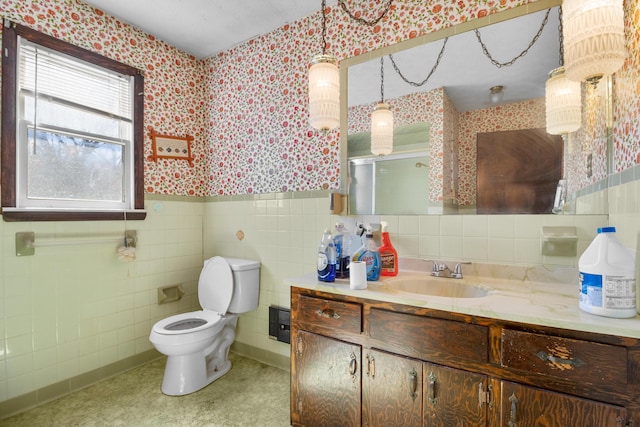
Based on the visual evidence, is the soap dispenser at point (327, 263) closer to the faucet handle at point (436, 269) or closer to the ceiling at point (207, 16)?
the faucet handle at point (436, 269)

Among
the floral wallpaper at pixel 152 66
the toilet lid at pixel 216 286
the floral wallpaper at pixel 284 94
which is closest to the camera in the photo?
the floral wallpaper at pixel 284 94

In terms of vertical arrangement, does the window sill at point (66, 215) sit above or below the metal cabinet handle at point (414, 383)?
above

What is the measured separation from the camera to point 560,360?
1.00 meters

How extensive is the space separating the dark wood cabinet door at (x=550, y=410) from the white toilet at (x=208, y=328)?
68.0 inches

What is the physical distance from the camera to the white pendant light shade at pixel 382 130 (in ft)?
6.29

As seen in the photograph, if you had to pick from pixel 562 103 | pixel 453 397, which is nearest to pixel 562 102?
pixel 562 103

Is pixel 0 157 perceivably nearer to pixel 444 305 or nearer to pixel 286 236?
pixel 286 236

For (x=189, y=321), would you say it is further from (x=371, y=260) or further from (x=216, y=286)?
(x=371, y=260)

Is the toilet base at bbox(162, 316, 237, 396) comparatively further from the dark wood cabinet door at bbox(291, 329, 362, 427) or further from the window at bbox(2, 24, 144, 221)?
the window at bbox(2, 24, 144, 221)

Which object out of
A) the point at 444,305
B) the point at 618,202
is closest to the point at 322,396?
the point at 444,305

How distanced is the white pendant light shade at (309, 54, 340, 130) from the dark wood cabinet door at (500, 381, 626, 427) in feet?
4.87

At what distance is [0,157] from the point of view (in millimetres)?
1807

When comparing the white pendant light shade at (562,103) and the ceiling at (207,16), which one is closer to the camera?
the white pendant light shade at (562,103)

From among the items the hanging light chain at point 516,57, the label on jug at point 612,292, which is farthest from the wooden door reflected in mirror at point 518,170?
the label on jug at point 612,292
